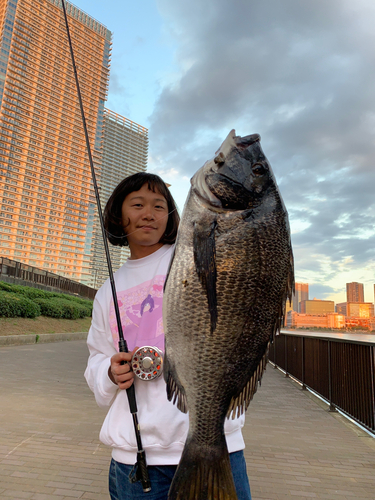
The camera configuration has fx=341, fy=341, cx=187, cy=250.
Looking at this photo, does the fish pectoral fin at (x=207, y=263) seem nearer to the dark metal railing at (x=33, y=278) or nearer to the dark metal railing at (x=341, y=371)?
the dark metal railing at (x=341, y=371)

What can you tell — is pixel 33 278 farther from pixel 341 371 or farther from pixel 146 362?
pixel 146 362

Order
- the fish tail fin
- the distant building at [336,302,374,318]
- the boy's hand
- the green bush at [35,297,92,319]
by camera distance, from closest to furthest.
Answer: the fish tail fin → the boy's hand → the green bush at [35,297,92,319] → the distant building at [336,302,374,318]

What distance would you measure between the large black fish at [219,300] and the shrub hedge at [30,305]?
1567cm

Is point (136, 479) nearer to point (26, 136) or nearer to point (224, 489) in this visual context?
point (224, 489)

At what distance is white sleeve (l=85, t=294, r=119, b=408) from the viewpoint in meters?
1.45

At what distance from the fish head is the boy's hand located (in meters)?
0.66

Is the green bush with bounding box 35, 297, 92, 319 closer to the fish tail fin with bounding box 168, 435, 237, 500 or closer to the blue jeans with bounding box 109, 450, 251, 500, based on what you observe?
the blue jeans with bounding box 109, 450, 251, 500

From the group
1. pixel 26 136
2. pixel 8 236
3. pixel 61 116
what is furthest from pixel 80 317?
pixel 61 116

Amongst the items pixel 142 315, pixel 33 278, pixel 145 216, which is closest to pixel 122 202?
pixel 145 216

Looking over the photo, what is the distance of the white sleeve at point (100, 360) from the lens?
1.45m

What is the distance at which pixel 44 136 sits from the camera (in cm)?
6931

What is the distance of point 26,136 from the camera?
217 feet

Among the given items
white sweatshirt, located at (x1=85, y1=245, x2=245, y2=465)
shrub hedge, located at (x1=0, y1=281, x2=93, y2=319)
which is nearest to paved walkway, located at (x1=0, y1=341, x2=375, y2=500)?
white sweatshirt, located at (x1=85, y1=245, x2=245, y2=465)

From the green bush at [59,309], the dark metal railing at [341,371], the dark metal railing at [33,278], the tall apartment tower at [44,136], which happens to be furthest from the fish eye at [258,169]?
the tall apartment tower at [44,136]
